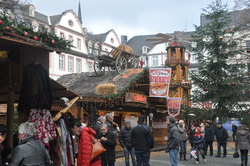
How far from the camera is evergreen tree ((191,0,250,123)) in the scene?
24.0 meters

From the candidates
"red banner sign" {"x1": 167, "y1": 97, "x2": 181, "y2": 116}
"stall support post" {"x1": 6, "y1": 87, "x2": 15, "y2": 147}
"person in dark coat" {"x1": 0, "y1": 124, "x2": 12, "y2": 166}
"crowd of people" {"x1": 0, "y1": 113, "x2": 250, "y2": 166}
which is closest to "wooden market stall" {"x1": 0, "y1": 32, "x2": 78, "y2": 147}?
"stall support post" {"x1": 6, "y1": 87, "x2": 15, "y2": 147}

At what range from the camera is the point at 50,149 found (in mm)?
7266

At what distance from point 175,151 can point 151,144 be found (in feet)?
3.01

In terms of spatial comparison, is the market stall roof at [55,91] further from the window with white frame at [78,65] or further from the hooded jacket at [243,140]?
the window with white frame at [78,65]

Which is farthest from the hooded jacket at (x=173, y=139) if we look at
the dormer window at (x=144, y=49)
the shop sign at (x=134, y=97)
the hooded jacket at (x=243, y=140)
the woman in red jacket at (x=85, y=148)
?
the dormer window at (x=144, y=49)

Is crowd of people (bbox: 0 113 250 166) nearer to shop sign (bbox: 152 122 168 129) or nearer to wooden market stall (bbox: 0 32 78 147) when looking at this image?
wooden market stall (bbox: 0 32 78 147)

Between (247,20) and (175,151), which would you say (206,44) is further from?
(175,151)

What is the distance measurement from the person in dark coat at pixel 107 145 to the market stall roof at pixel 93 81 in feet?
24.9

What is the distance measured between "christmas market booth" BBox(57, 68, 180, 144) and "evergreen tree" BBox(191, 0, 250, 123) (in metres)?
3.63

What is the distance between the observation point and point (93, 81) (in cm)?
1902

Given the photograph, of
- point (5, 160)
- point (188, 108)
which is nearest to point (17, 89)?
point (5, 160)

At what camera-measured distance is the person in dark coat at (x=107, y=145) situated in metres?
8.12

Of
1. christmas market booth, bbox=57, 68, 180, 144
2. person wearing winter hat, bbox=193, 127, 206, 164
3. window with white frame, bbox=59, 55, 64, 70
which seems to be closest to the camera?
person wearing winter hat, bbox=193, 127, 206, 164

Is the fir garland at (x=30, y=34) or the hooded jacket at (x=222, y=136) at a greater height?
the fir garland at (x=30, y=34)
